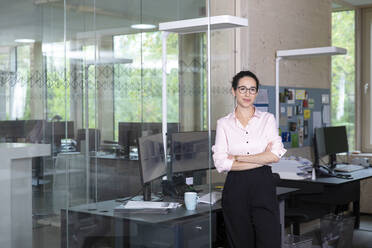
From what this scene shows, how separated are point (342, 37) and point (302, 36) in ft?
5.40

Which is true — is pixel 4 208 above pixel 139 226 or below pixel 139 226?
above

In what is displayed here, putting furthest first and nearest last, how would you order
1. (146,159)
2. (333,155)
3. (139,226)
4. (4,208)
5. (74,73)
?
(333,155), (146,159), (139,226), (74,73), (4,208)

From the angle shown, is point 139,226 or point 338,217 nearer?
point 139,226

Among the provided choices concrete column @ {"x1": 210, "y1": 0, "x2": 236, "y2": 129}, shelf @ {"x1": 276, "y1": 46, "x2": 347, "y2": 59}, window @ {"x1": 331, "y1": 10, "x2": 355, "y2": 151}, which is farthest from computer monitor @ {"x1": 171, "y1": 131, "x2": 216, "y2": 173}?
window @ {"x1": 331, "y1": 10, "x2": 355, "y2": 151}

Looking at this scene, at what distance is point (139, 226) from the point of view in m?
2.33

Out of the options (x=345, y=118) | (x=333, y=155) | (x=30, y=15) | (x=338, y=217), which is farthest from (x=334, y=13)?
(x=30, y=15)

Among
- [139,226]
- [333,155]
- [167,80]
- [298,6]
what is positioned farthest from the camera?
[333,155]

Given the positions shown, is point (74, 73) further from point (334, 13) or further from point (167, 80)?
point (334, 13)

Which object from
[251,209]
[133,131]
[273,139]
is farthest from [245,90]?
[133,131]

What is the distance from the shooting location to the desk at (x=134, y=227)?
2.18 meters

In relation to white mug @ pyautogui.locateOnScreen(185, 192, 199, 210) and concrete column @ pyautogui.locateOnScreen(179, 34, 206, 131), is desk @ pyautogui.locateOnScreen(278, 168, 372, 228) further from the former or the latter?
white mug @ pyautogui.locateOnScreen(185, 192, 199, 210)

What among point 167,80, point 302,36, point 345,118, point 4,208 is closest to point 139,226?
point 4,208

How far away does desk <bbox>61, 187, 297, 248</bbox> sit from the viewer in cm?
218

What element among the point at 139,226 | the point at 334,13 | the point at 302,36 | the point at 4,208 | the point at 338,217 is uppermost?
the point at 334,13
